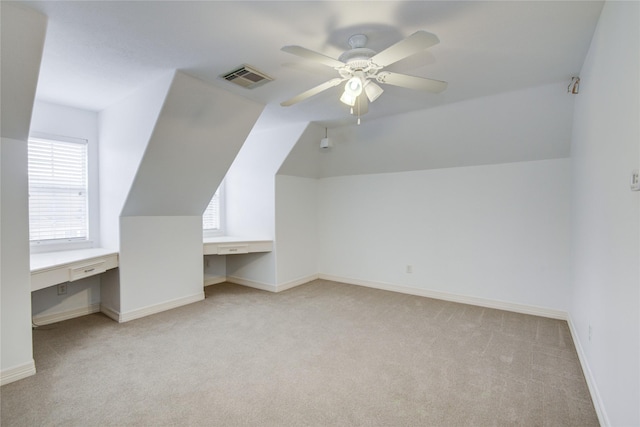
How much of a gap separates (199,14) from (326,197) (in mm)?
3712

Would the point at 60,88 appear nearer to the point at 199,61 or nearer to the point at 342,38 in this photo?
the point at 199,61

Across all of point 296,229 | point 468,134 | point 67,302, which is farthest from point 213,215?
point 468,134

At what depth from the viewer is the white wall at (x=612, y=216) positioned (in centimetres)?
140

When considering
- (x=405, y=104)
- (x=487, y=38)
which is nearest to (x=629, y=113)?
(x=487, y=38)

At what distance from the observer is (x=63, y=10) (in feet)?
6.23

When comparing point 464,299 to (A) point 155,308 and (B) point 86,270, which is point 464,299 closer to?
(A) point 155,308

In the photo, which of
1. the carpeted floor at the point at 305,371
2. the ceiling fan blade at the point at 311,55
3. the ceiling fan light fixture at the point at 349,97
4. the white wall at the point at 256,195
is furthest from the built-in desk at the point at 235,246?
the ceiling fan blade at the point at 311,55

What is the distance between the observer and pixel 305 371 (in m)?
2.44

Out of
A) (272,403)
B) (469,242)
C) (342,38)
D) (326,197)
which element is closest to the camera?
(272,403)

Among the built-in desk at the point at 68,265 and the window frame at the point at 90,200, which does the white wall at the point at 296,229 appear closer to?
the built-in desk at the point at 68,265

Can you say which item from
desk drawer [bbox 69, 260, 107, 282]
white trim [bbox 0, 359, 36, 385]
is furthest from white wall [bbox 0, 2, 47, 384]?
desk drawer [bbox 69, 260, 107, 282]

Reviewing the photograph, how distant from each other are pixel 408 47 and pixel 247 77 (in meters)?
1.64

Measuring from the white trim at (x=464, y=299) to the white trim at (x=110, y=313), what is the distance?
10.2 feet

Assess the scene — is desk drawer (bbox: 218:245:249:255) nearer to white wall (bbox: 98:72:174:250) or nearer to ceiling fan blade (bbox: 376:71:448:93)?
white wall (bbox: 98:72:174:250)
